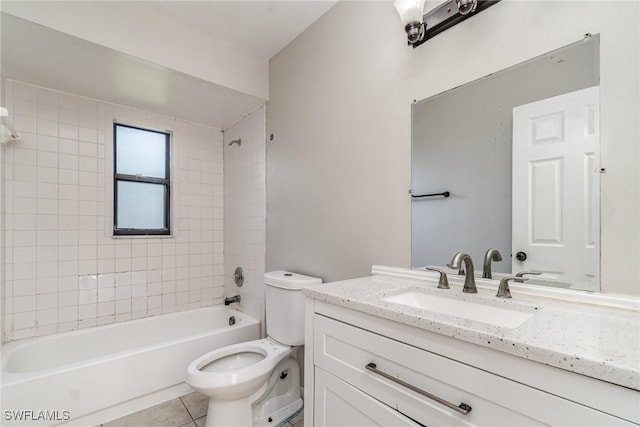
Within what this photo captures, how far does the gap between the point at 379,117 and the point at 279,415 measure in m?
1.80

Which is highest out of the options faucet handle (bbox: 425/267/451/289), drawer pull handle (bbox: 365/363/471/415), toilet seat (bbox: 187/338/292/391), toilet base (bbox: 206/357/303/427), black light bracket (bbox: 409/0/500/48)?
black light bracket (bbox: 409/0/500/48)

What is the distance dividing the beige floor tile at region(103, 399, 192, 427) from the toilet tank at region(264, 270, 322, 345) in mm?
742

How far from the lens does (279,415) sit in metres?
1.70

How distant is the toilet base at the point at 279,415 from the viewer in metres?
1.63

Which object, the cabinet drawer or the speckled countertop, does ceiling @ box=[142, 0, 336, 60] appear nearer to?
the speckled countertop

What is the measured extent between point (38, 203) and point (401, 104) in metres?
2.55

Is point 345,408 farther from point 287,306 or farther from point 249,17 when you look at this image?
point 249,17

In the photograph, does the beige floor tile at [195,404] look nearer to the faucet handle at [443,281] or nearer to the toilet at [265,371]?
the toilet at [265,371]

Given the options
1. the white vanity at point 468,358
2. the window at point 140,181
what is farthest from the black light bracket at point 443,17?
the window at point 140,181

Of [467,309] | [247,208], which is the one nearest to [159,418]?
[247,208]

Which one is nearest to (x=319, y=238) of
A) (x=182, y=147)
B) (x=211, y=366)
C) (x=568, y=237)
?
(x=211, y=366)

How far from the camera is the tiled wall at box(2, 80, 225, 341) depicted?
6.54ft

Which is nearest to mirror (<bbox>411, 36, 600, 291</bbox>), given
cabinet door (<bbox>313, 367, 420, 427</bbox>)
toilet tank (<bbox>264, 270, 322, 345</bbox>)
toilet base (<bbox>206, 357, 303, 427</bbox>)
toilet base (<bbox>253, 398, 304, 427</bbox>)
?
cabinet door (<bbox>313, 367, 420, 427</bbox>)

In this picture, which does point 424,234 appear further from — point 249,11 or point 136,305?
point 136,305
